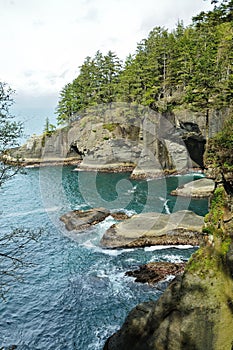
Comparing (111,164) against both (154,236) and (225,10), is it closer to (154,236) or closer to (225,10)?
(154,236)

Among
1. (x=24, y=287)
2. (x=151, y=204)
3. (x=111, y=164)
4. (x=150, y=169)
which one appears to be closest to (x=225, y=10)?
(x=24, y=287)

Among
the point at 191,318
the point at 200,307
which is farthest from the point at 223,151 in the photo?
the point at 191,318

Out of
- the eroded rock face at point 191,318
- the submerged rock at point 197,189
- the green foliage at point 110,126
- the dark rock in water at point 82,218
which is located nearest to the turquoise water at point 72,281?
the dark rock in water at point 82,218

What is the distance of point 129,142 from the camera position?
212 ft

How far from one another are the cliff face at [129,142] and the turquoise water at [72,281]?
16621 millimetres

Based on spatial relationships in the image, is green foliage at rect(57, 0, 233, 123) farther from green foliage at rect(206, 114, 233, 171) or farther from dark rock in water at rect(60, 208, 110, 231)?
green foliage at rect(206, 114, 233, 171)

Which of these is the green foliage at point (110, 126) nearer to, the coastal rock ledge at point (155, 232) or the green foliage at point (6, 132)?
the coastal rock ledge at point (155, 232)

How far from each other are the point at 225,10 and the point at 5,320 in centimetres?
2158

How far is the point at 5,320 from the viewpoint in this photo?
687 inches

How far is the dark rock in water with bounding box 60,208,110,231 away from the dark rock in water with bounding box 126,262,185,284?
1079 centimetres

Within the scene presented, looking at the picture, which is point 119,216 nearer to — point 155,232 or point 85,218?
point 85,218

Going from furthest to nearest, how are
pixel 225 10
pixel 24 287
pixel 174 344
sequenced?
pixel 24 287
pixel 225 10
pixel 174 344

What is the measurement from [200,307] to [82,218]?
2326cm

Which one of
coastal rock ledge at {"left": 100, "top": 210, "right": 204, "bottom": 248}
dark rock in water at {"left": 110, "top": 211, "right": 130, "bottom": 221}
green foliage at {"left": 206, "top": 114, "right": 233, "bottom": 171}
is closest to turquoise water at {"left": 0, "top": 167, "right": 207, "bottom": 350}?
coastal rock ledge at {"left": 100, "top": 210, "right": 204, "bottom": 248}
